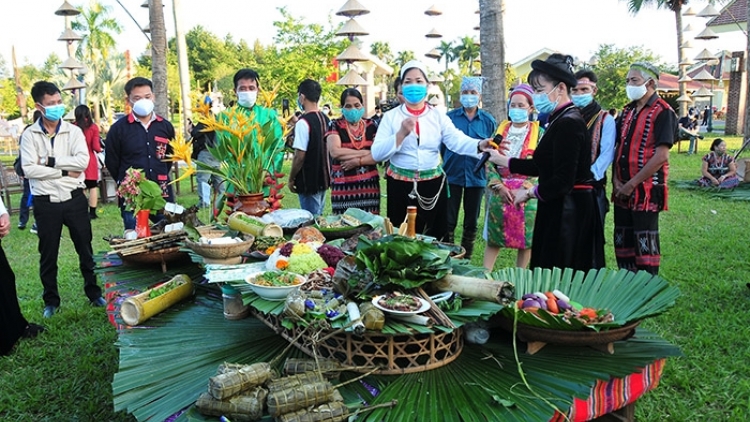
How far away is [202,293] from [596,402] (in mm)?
2178

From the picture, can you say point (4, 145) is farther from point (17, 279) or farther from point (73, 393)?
point (73, 393)

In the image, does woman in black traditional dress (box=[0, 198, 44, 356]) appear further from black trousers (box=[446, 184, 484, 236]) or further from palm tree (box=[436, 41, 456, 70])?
palm tree (box=[436, 41, 456, 70])

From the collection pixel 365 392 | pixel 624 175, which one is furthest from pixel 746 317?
pixel 365 392

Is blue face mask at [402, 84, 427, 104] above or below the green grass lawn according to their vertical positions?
above

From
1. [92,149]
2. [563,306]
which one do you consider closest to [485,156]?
[563,306]

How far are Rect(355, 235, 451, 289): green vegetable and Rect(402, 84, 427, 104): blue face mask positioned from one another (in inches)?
78.1

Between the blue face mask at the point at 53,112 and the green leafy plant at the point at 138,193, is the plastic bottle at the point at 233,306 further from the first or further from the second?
the blue face mask at the point at 53,112

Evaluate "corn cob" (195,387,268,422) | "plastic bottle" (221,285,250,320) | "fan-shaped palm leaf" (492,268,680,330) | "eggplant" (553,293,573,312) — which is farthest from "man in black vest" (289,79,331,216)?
"corn cob" (195,387,268,422)

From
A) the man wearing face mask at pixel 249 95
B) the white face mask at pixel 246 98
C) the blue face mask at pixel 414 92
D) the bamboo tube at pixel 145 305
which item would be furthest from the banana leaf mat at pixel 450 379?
the white face mask at pixel 246 98

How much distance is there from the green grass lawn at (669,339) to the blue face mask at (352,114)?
83.9 inches

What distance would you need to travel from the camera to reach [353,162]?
4953mm

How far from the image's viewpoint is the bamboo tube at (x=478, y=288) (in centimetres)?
225

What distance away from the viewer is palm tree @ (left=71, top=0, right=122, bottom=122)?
98.1 ft

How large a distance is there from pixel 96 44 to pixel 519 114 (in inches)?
1269
